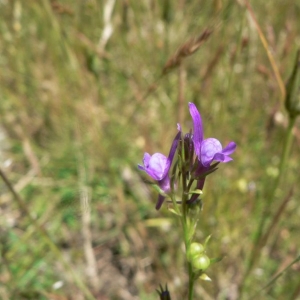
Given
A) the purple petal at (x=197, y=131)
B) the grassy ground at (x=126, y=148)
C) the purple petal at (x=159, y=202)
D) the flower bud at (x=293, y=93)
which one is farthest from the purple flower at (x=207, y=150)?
the grassy ground at (x=126, y=148)

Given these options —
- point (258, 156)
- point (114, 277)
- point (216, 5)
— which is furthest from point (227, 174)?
point (216, 5)

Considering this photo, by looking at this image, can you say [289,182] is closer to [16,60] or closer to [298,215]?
[298,215]

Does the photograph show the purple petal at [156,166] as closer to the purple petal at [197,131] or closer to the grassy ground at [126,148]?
the purple petal at [197,131]

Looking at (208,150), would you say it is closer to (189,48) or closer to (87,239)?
(189,48)

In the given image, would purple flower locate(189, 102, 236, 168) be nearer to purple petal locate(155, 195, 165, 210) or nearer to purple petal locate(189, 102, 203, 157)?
purple petal locate(189, 102, 203, 157)

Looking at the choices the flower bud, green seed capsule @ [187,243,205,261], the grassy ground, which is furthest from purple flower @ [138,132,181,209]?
the grassy ground
